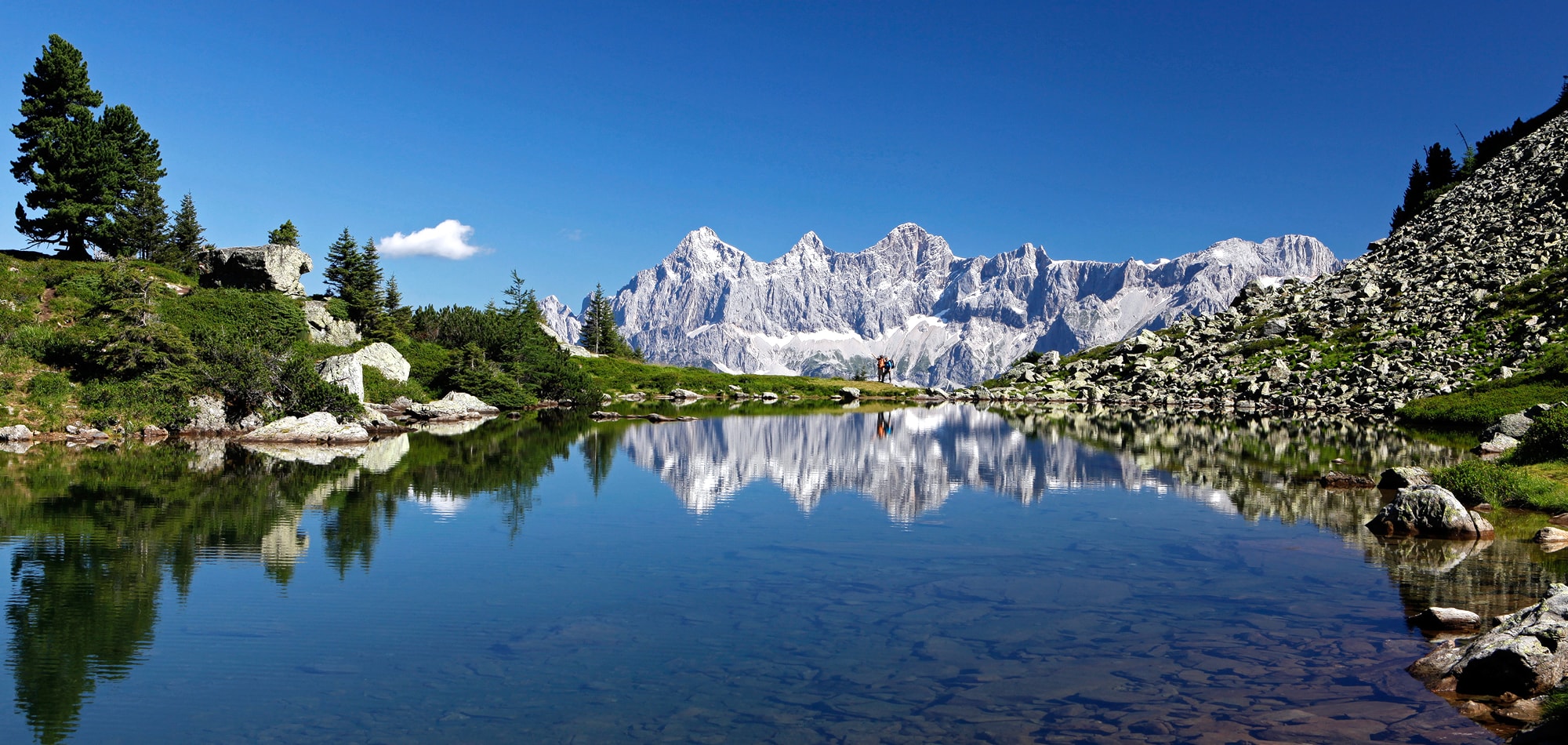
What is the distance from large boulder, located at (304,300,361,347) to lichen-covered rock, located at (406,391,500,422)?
523 inches

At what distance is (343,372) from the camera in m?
62.5

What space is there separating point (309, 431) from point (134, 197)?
51002 mm

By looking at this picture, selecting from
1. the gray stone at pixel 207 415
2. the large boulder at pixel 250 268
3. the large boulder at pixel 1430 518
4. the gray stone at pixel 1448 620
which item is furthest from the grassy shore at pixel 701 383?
the gray stone at pixel 1448 620

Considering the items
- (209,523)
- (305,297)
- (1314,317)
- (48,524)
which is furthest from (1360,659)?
(1314,317)

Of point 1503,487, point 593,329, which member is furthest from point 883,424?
point 593,329

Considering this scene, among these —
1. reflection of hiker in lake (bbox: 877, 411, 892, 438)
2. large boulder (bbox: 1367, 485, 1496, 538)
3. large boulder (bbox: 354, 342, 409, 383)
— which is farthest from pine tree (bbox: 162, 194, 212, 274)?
large boulder (bbox: 1367, 485, 1496, 538)

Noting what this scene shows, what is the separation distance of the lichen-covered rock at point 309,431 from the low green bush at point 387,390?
19.7 meters

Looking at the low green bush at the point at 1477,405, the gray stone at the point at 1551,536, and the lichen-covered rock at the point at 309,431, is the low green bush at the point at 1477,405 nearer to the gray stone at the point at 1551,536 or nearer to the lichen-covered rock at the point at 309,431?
the gray stone at the point at 1551,536

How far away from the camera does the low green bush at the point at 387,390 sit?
238ft

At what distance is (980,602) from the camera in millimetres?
18594

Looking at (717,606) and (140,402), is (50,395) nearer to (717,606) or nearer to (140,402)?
(140,402)

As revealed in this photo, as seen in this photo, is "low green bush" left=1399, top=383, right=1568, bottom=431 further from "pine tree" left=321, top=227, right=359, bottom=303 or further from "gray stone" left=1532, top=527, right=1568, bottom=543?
"pine tree" left=321, top=227, right=359, bottom=303

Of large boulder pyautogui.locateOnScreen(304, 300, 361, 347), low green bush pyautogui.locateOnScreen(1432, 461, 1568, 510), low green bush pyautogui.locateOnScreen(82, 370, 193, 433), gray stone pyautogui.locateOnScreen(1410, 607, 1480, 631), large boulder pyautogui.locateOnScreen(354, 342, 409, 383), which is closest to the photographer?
gray stone pyautogui.locateOnScreen(1410, 607, 1480, 631)

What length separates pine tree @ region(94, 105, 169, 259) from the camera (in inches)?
2948
